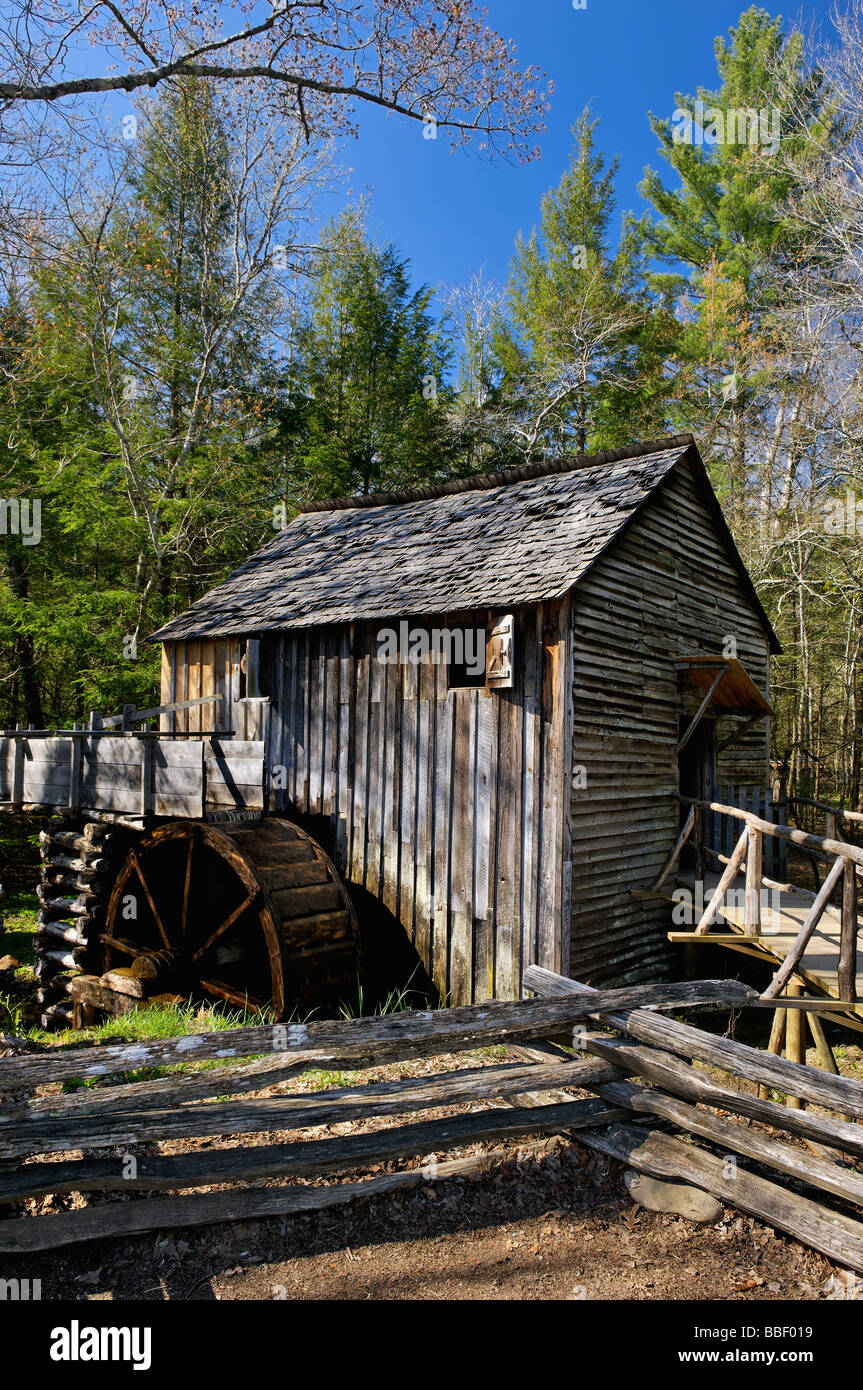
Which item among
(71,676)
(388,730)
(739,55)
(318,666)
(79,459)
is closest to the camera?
(388,730)

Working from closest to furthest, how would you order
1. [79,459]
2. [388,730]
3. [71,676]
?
[388,730], [79,459], [71,676]

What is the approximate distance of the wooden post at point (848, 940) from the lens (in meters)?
5.36

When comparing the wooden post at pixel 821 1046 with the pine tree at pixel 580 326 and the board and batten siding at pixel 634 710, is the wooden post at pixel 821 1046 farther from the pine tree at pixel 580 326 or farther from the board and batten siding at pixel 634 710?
the pine tree at pixel 580 326

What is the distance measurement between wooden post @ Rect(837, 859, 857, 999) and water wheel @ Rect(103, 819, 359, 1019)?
14.4 ft

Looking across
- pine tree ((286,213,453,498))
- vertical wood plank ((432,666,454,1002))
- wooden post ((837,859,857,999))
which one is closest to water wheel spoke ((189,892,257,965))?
vertical wood plank ((432,666,454,1002))

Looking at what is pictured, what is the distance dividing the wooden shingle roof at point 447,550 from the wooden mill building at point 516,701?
43 mm

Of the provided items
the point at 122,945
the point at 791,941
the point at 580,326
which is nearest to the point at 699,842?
the point at 791,941

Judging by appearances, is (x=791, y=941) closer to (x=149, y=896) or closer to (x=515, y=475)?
(x=515, y=475)

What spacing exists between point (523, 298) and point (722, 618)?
54.7ft

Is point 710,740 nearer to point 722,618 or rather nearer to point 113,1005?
point 722,618

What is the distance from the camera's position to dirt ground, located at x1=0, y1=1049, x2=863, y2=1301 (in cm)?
318

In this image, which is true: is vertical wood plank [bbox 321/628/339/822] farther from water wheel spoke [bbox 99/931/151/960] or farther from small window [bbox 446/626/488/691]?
water wheel spoke [bbox 99/931/151/960]
